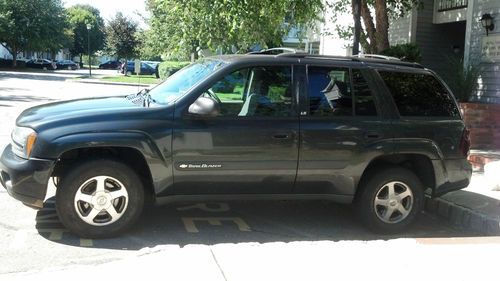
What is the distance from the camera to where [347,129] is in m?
5.75

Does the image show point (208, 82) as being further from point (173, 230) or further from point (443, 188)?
point (443, 188)

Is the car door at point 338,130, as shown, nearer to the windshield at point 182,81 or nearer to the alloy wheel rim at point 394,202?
A: the alloy wheel rim at point 394,202

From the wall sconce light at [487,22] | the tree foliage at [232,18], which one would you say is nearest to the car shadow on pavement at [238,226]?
the tree foliage at [232,18]

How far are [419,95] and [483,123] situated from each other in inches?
225

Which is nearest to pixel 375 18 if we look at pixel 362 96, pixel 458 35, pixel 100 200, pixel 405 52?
pixel 405 52

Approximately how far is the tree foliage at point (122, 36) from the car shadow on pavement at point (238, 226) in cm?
4790

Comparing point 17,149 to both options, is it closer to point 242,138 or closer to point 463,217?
point 242,138

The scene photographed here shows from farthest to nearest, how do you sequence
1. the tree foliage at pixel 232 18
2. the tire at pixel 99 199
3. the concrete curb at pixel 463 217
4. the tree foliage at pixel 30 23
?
1. the tree foliage at pixel 30 23
2. the tree foliage at pixel 232 18
3. the concrete curb at pixel 463 217
4. the tire at pixel 99 199

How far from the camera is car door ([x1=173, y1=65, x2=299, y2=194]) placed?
5.34m

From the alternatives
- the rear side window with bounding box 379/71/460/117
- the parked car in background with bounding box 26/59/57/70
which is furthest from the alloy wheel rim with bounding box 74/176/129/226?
the parked car in background with bounding box 26/59/57/70

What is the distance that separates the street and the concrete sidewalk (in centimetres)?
16

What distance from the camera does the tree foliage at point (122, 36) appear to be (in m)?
52.7

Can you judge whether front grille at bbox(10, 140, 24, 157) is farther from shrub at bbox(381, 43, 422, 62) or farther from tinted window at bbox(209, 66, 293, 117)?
shrub at bbox(381, 43, 422, 62)

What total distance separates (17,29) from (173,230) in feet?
160
